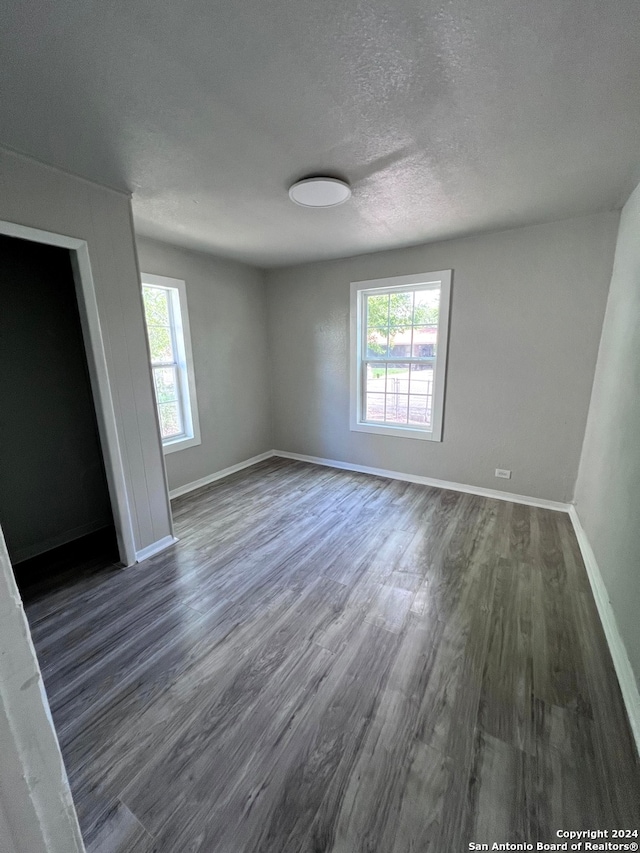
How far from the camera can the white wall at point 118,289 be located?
183 cm

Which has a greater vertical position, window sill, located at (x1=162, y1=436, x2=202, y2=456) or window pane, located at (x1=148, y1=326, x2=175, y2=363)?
window pane, located at (x1=148, y1=326, x2=175, y2=363)

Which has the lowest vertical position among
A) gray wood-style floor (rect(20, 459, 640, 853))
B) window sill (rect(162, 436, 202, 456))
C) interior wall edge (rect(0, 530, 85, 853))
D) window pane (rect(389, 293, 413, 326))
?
gray wood-style floor (rect(20, 459, 640, 853))

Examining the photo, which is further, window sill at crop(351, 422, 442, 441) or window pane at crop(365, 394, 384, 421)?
Result: window pane at crop(365, 394, 384, 421)

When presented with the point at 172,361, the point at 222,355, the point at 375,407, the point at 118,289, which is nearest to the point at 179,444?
the point at 172,361

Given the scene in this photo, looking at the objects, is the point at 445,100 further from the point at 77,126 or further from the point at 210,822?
the point at 210,822

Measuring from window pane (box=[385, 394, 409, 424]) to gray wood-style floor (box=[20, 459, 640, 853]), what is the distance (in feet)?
5.31

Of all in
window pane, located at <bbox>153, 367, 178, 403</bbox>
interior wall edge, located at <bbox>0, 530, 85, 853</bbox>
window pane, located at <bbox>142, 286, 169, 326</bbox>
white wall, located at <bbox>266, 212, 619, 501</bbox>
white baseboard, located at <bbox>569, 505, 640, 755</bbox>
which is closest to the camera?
interior wall edge, located at <bbox>0, 530, 85, 853</bbox>

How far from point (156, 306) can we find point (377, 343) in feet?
7.85

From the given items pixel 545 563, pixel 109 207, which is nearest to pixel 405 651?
pixel 545 563

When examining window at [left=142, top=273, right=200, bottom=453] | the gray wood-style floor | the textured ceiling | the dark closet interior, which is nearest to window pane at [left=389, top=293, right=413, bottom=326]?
the textured ceiling

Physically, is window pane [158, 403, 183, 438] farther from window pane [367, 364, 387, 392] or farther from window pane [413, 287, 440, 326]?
window pane [413, 287, 440, 326]

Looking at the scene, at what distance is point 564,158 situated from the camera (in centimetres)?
188

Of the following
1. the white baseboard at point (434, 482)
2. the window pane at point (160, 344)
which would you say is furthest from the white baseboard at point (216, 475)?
the window pane at point (160, 344)

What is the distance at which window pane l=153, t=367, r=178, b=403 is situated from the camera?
3508 mm
